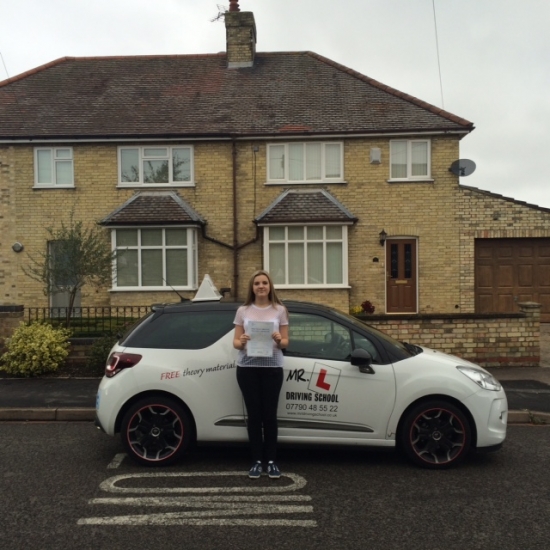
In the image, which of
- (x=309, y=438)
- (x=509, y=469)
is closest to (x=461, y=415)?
(x=509, y=469)

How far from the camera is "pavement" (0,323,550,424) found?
774 centimetres

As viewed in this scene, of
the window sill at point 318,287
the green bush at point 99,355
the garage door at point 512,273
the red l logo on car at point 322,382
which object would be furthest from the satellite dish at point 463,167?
the red l logo on car at point 322,382

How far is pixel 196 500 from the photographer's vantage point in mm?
4773

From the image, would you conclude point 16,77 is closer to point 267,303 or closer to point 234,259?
point 234,259

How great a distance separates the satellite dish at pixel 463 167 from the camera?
16.7 meters

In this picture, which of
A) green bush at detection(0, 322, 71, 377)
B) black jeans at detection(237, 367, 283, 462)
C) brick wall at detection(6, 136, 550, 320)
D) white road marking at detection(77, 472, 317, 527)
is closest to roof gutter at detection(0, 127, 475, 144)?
brick wall at detection(6, 136, 550, 320)

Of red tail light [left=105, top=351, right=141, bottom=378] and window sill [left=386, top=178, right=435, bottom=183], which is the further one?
window sill [left=386, top=178, right=435, bottom=183]

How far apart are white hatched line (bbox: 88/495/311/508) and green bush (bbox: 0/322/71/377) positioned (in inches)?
232

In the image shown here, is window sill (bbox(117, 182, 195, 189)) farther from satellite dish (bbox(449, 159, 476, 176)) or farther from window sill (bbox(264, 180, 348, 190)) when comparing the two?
satellite dish (bbox(449, 159, 476, 176))

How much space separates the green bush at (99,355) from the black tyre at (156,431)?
4774mm

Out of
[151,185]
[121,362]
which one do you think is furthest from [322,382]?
[151,185]

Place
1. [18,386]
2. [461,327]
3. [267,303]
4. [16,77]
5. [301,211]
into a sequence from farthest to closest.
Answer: [16,77] → [301,211] → [461,327] → [18,386] → [267,303]

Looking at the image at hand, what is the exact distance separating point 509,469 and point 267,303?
2.68 metres

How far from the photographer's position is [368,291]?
56.0 ft
